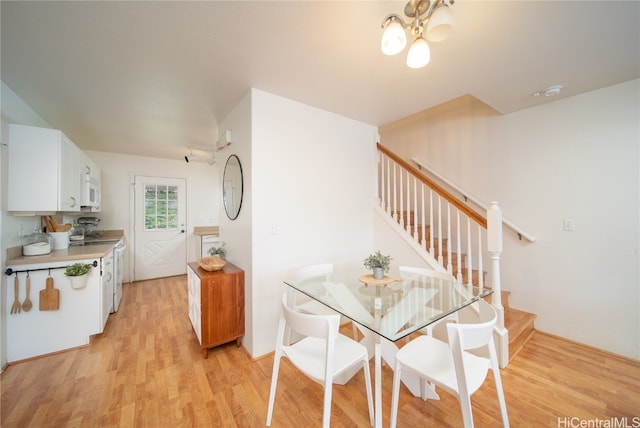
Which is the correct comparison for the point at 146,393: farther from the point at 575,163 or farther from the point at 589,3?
the point at 575,163

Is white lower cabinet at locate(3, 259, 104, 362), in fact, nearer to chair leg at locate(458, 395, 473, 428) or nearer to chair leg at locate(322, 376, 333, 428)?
chair leg at locate(322, 376, 333, 428)

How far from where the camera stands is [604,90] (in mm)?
2127

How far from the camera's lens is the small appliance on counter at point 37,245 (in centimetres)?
219

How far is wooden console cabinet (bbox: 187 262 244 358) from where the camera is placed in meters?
2.04

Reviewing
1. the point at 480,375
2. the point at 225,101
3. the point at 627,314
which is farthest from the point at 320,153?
the point at 627,314

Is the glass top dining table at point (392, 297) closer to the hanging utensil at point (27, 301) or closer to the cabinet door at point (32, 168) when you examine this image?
the hanging utensil at point (27, 301)

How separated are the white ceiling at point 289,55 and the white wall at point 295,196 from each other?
228mm

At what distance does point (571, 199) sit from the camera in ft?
7.55

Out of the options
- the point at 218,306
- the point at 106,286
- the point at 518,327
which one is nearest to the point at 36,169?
the point at 106,286

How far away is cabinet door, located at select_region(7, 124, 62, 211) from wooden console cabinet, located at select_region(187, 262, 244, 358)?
151cm

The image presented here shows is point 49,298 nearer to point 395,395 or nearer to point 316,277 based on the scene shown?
point 316,277

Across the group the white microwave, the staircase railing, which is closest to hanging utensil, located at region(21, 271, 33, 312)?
the white microwave

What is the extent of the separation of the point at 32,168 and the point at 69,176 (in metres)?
0.38

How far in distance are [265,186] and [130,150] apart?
3408 millimetres
